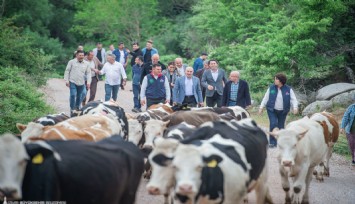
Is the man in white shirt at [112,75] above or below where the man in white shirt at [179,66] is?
below

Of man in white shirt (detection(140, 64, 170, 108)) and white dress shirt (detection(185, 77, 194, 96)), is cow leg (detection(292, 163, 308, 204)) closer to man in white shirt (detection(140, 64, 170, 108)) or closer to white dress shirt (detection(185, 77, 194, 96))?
white dress shirt (detection(185, 77, 194, 96))

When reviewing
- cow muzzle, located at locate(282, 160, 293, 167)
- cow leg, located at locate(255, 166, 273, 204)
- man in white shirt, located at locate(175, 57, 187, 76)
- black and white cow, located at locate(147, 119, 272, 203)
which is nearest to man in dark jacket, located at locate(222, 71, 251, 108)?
man in white shirt, located at locate(175, 57, 187, 76)

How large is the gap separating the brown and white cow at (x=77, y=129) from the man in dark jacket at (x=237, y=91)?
5.46m

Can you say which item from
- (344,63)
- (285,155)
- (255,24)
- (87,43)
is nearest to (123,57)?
(255,24)

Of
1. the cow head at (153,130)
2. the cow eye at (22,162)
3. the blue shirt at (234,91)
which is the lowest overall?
the cow head at (153,130)

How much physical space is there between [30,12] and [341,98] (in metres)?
27.7

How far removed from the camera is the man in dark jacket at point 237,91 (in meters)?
17.3

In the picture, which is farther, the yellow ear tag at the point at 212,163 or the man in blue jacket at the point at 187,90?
the man in blue jacket at the point at 187,90

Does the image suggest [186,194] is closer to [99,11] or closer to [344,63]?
[344,63]

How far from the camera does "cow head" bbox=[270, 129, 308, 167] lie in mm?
10875

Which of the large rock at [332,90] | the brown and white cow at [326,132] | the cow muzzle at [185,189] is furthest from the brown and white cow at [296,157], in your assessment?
the large rock at [332,90]

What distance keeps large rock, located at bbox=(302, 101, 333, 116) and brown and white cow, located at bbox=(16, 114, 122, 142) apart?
12.2 metres

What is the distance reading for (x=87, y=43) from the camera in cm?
4975

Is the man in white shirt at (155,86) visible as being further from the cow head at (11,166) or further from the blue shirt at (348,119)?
the cow head at (11,166)
